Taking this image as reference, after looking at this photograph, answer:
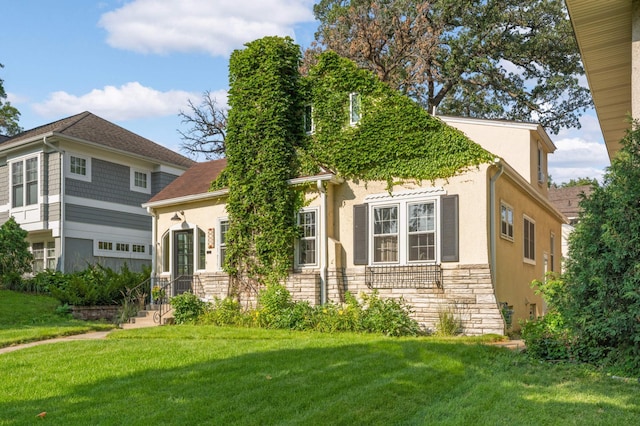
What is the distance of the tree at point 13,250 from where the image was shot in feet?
56.7

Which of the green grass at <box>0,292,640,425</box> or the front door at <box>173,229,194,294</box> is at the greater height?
the front door at <box>173,229,194,294</box>

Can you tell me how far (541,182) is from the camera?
15.9 meters

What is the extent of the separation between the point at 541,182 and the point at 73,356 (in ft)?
42.0

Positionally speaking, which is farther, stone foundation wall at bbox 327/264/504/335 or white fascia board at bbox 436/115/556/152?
white fascia board at bbox 436/115/556/152

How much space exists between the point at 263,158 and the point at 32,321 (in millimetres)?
6618

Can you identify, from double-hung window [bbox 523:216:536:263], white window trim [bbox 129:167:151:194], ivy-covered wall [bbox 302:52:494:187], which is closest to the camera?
ivy-covered wall [bbox 302:52:494:187]

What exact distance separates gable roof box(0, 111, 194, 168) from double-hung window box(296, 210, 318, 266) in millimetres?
9352

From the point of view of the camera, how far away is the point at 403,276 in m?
11.7

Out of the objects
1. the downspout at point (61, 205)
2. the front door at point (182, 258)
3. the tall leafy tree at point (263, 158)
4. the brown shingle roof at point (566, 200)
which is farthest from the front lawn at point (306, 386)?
the brown shingle roof at point (566, 200)

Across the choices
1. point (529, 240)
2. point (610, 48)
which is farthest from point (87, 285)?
point (610, 48)

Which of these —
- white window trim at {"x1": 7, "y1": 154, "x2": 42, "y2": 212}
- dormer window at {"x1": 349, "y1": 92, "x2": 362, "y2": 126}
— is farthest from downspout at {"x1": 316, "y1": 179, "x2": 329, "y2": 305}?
white window trim at {"x1": 7, "y1": 154, "x2": 42, "y2": 212}

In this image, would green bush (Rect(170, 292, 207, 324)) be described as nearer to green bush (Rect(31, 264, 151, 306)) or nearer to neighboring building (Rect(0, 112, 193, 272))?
green bush (Rect(31, 264, 151, 306))

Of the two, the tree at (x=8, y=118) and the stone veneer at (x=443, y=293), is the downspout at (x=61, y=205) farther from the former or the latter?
the tree at (x=8, y=118)

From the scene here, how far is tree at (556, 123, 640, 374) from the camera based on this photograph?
6.77 m
